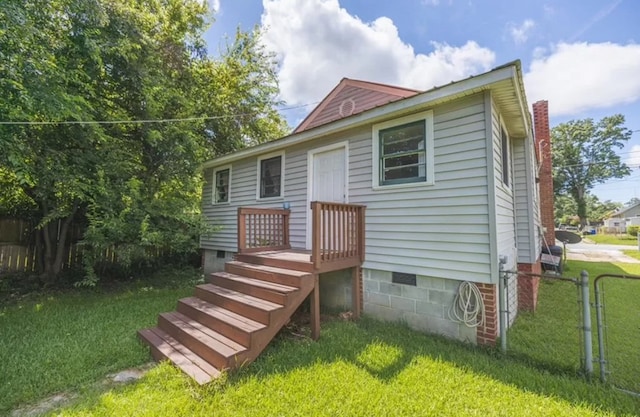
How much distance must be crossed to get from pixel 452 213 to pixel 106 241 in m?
6.34

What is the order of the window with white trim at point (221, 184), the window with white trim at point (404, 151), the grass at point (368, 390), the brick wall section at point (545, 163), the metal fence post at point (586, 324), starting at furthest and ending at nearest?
the brick wall section at point (545, 163)
the window with white trim at point (221, 184)
the window with white trim at point (404, 151)
the metal fence post at point (586, 324)
the grass at point (368, 390)

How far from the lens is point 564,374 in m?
2.89

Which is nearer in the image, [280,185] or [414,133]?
[414,133]

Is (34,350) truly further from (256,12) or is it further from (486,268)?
(256,12)

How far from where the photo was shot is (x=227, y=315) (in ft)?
11.4

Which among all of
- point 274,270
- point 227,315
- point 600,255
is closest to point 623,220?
point 600,255

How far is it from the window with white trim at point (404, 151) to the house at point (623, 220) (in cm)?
4808

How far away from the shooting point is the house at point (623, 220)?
3806cm

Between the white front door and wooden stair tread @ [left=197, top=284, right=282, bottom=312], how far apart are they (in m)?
1.87

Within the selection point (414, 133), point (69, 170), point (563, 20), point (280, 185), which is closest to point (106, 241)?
point (69, 170)

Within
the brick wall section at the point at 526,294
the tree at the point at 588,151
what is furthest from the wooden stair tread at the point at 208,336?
the tree at the point at 588,151

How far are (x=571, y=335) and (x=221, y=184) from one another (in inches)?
308

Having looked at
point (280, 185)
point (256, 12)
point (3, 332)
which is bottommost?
point (3, 332)

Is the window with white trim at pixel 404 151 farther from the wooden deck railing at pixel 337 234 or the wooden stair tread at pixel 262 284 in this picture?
the wooden stair tread at pixel 262 284
